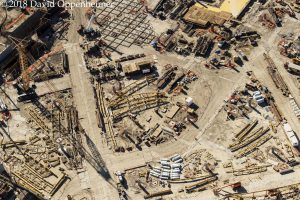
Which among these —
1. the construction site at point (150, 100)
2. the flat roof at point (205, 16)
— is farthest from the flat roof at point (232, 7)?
the flat roof at point (205, 16)

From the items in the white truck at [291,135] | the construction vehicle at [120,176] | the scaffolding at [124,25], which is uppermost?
the scaffolding at [124,25]

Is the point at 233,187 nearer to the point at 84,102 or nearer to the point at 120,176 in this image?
the point at 120,176

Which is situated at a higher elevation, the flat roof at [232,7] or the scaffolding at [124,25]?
the flat roof at [232,7]

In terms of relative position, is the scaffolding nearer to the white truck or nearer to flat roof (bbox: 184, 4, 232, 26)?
flat roof (bbox: 184, 4, 232, 26)

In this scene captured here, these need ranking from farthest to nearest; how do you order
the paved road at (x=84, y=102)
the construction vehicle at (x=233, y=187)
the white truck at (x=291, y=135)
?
the white truck at (x=291, y=135) → the paved road at (x=84, y=102) → the construction vehicle at (x=233, y=187)

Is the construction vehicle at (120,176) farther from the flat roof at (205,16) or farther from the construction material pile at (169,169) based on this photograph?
the flat roof at (205,16)

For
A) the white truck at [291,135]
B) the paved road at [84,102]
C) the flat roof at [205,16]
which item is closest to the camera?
the paved road at [84,102]

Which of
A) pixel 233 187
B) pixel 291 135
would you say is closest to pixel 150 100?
pixel 233 187

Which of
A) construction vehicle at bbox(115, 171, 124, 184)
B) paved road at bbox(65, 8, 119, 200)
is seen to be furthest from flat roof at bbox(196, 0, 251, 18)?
construction vehicle at bbox(115, 171, 124, 184)

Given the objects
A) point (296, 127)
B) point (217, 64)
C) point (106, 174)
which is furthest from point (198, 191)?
point (217, 64)
